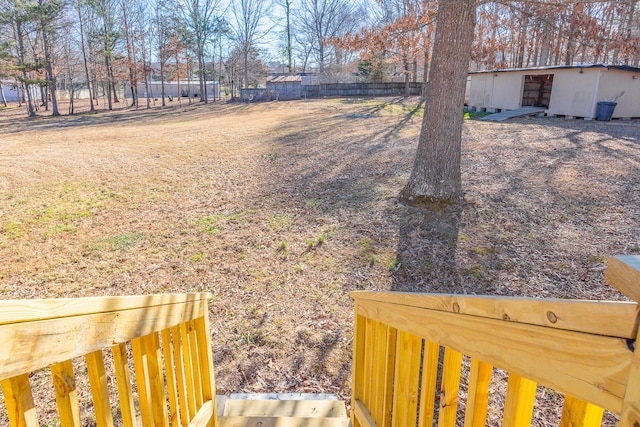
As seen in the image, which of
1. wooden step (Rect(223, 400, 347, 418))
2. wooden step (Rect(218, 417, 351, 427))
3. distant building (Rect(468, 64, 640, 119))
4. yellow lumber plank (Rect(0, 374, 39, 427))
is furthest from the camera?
distant building (Rect(468, 64, 640, 119))

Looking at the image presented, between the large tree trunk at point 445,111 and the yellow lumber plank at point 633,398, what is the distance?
530 centimetres

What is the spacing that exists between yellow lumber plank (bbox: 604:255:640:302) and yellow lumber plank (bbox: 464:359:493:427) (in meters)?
0.44

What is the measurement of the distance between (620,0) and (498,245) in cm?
358

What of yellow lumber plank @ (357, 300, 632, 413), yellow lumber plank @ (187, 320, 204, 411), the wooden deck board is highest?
the wooden deck board

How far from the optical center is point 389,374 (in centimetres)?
176

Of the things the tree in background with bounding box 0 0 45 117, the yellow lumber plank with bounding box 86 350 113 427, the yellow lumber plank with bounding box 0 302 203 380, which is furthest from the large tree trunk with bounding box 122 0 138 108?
the yellow lumber plank with bounding box 86 350 113 427

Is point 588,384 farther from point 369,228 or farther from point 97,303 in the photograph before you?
point 369,228

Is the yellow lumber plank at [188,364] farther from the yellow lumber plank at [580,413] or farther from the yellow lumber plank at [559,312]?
the yellow lumber plank at [580,413]

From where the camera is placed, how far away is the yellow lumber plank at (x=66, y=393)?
1031 mm

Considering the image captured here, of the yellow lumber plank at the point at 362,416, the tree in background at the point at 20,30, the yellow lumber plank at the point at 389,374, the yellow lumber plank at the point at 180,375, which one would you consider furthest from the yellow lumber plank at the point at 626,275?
the tree in background at the point at 20,30

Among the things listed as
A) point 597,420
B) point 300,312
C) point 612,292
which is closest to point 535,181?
point 612,292

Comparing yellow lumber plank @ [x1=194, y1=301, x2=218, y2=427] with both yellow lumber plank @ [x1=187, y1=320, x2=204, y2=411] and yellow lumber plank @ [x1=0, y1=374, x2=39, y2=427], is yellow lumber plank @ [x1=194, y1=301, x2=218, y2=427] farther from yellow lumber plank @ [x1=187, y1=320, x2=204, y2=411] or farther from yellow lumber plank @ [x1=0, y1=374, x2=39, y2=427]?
yellow lumber plank @ [x1=0, y1=374, x2=39, y2=427]

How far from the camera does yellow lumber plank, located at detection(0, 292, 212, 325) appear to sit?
851 mm

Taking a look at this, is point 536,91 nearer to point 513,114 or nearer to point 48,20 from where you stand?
point 513,114
